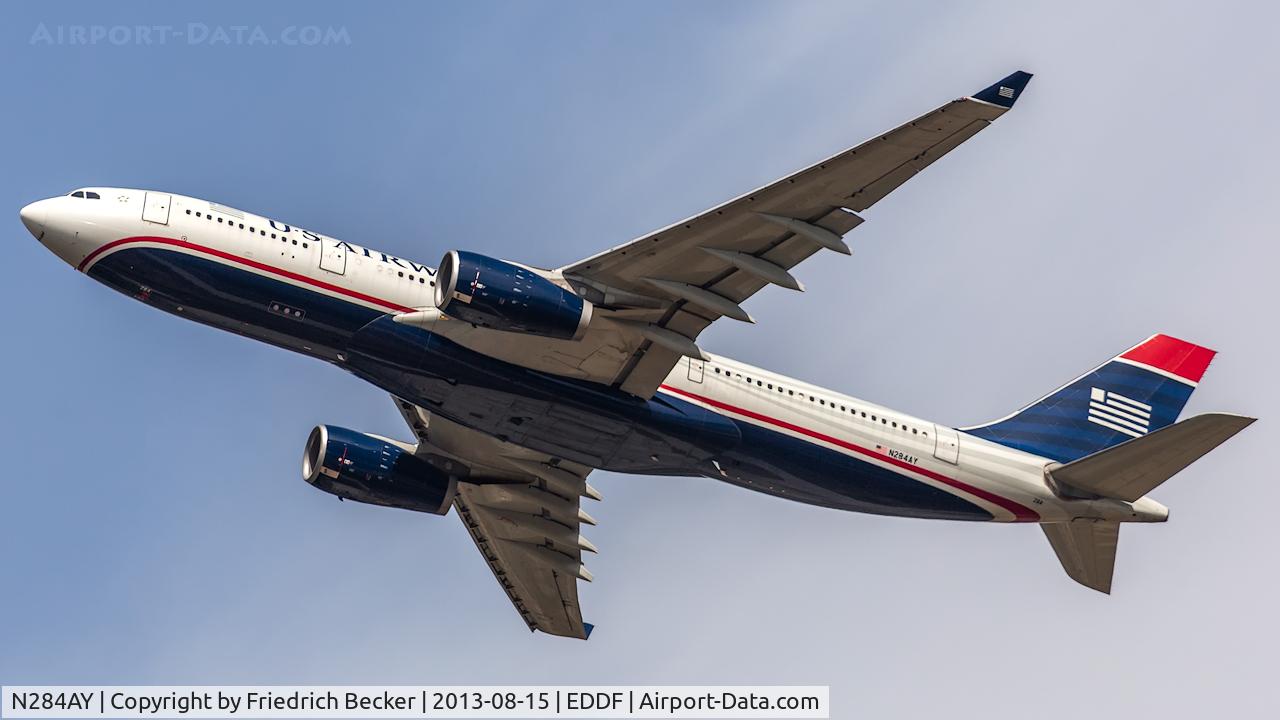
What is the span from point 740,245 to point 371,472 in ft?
48.6

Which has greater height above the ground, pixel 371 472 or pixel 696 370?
pixel 696 370

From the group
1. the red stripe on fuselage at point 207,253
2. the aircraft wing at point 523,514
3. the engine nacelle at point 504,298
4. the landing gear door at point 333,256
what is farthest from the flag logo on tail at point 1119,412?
the red stripe on fuselage at point 207,253

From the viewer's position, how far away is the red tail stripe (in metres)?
46.8

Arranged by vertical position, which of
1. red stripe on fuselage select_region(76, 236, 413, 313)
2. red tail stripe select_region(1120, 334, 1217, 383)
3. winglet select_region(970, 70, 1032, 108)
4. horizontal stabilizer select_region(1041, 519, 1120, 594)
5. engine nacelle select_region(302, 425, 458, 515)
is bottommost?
horizontal stabilizer select_region(1041, 519, 1120, 594)

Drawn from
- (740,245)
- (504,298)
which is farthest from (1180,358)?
(504,298)

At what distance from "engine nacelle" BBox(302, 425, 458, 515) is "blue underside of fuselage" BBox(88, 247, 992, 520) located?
20.3ft

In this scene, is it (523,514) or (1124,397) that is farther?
(523,514)

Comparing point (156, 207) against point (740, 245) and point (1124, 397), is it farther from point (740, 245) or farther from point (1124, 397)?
point (1124, 397)

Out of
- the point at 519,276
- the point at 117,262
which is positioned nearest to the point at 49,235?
the point at 117,262

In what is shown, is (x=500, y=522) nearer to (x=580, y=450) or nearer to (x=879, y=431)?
(x=580, y=450)

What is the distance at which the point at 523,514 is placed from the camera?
48.9m

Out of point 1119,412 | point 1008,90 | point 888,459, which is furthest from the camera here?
point 1119,412

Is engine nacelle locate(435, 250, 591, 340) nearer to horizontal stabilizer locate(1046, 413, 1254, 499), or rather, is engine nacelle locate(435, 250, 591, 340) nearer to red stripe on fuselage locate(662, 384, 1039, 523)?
red stripe on fuselage locate(662, 384, 1039, 523)

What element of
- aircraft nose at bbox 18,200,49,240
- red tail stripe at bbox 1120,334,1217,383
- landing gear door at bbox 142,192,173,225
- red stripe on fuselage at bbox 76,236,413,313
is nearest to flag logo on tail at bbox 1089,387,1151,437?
red tail stripe at bbox 1120,334,1217,383
